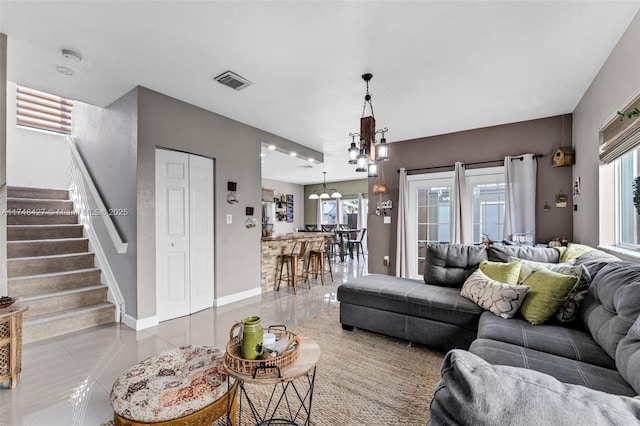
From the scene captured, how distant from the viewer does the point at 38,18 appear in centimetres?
218

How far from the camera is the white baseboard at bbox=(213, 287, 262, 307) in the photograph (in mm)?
4043

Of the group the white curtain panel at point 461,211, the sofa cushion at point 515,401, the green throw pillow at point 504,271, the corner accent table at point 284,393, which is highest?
the white curtain panel at point 461,211

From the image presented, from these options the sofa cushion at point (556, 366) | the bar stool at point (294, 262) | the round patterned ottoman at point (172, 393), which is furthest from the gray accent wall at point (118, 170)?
the sofa cushion at point (556, 366)

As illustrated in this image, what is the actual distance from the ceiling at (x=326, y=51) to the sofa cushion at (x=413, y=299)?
2.20 metres

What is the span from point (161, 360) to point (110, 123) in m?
3.31

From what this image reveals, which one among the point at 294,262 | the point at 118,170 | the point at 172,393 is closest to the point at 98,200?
the point at 118,170

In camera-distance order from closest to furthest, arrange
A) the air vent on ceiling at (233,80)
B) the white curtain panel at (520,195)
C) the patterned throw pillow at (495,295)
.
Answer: the patterned throw pillow at (495,295) → the air vent on ceiling at (233,80) → the white curtain panel at (520,195)

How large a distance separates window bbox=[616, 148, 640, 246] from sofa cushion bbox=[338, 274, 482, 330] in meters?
1.50

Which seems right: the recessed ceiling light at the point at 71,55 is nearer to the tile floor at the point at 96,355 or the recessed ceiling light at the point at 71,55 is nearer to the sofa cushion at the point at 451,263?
the tile floor at the point at 96,355

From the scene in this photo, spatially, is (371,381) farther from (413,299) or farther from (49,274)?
(49,274)

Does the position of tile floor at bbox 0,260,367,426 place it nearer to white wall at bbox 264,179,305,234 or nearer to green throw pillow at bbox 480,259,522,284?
green throw pillow at bbox 480,259,522,284

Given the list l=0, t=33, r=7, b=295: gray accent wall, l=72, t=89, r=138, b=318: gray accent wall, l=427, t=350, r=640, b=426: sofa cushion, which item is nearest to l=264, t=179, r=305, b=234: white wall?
l=72, t=89, r=138, b=318: gray accent wall

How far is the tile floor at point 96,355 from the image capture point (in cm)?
183

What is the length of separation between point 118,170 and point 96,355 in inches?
81.0
